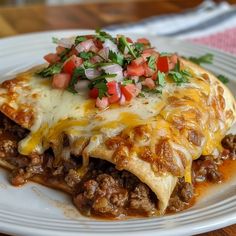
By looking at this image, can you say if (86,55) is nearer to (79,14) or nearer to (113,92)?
(113,92)

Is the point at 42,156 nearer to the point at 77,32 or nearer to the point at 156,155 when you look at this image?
the point at 156,155

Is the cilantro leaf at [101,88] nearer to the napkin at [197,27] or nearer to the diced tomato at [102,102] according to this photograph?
the diced tomato at [102,102]

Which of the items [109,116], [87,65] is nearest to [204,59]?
[87,65]

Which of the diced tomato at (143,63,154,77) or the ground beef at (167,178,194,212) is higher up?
the diced tomato at (143,63,154,77)

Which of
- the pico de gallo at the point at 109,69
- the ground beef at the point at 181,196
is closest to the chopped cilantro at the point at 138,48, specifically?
the pico de gallo at the point at 109,69

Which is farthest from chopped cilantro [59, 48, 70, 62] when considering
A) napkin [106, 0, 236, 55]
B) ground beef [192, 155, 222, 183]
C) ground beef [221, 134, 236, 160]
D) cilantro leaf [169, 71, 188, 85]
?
napkin [106, 0, 236, 55]

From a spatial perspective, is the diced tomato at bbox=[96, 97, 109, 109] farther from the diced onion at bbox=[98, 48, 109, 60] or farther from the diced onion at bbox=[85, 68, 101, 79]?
the diced onion at bbox=[98, 48, 109, 60]

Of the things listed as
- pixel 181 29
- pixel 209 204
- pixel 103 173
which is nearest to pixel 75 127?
pixel 103 173
